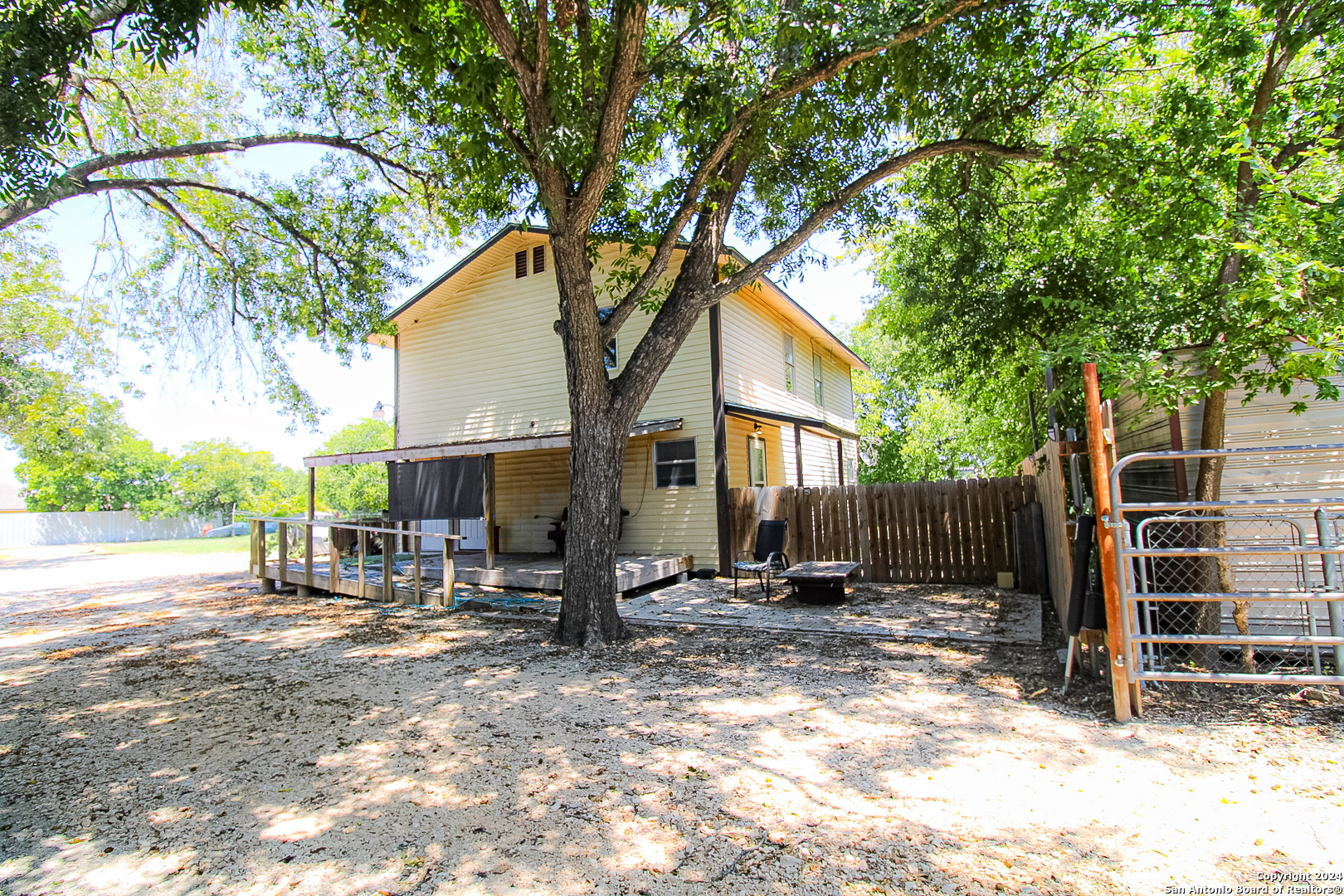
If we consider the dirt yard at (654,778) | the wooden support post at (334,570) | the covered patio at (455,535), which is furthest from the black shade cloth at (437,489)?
the dirt yard at (654,778)

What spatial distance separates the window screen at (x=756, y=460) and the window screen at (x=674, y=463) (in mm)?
1571

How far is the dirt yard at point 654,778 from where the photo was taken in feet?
9.02

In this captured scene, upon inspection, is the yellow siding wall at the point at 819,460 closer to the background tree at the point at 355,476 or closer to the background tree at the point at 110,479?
the background tree at the point at 355,476

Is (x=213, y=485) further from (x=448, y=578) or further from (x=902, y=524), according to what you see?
(x=902, y=524)

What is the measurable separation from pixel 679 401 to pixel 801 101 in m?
5.99

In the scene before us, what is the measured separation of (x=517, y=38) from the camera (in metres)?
5.83

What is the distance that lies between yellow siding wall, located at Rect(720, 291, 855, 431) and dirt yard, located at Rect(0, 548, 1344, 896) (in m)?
6.96

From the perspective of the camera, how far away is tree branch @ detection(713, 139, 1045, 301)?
723 cm

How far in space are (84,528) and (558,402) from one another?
4350 centimetres

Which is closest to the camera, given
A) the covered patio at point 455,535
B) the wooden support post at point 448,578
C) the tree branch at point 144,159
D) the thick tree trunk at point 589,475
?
the thick tree trunk at point 589,475

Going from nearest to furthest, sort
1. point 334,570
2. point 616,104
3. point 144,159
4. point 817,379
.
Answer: point 616,104
point 144,159
point 334,570
point 817,379

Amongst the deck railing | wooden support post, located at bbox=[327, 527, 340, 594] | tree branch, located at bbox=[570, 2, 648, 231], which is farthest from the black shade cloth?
tree branch, located at bbox=[570, 2, 648, 231]

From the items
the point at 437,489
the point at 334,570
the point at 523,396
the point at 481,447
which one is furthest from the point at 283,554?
the point at 523,396

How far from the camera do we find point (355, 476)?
47.6 meters
